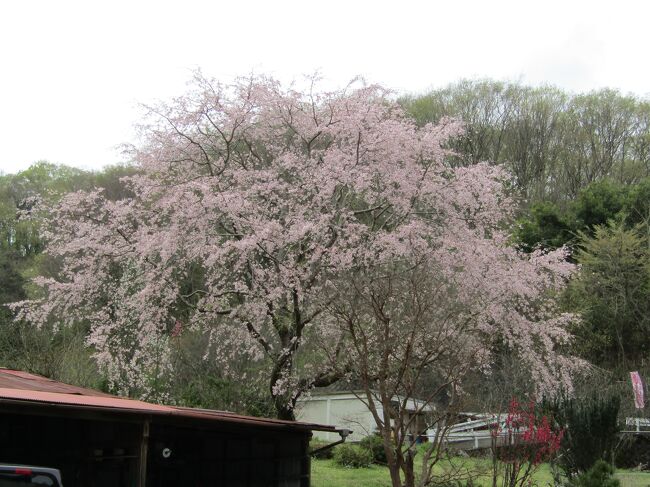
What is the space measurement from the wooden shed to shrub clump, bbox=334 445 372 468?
20.1 ft

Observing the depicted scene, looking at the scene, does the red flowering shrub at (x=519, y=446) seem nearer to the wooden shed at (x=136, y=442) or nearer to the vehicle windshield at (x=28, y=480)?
the wooden shed at (x=136, y=442)

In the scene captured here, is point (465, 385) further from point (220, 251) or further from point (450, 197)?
point (220, 251)

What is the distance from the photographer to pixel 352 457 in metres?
17.7

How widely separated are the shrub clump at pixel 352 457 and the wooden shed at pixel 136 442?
613 centimetres

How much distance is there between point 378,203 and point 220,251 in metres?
3.45

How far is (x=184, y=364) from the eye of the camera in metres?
19.8

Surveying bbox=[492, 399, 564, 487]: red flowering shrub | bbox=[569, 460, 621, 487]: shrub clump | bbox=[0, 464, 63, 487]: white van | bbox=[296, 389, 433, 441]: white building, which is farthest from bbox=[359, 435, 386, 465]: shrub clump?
bbox=[0, 464, 63, 487]: white van

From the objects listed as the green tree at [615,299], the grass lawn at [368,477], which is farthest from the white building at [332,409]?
the green tree at [615,299]

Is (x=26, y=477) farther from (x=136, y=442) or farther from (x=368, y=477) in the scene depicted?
(x=368, y=477)

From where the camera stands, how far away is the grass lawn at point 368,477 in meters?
14.1

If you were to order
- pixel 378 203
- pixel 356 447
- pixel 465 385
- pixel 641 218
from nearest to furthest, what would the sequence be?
pixel 378 203 < pixel 465 385 < pixel 356 447 < pixel 641 218

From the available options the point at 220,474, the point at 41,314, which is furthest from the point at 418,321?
the point at 41,314

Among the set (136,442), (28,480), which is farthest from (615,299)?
(28,480)

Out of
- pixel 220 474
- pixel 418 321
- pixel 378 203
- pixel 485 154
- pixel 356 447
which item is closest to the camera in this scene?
pixel 418 321
